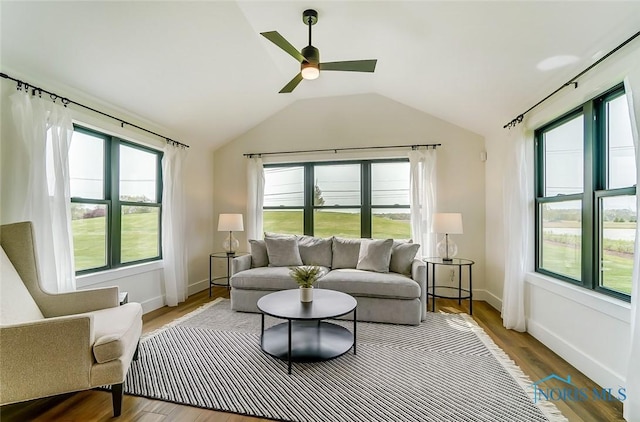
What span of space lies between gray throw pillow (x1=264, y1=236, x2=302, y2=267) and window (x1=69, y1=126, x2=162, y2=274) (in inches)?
63.4

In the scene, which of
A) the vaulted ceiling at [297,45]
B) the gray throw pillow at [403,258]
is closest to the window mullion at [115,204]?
the vaulted ceiling at [297,45]

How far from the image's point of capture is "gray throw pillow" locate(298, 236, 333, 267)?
409 centimetres

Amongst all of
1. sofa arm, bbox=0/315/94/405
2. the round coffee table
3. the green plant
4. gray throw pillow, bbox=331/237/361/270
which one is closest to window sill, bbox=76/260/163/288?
sofa arm, bbox=0/315/94/405

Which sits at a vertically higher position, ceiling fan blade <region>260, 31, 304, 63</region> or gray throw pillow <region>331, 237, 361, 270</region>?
ceiling fan blade <region>260, 31, 304, 63</region>

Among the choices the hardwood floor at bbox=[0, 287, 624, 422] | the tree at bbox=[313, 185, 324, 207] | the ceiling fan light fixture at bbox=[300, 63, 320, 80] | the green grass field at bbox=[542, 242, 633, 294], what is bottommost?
the hardwood floor at bbox=[0, 287, 624, 422]

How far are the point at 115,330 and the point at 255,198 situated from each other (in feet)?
10.5

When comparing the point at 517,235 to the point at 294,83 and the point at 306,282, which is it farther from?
the point at 294,83

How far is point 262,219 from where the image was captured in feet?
16.2

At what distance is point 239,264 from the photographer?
3.86 meters

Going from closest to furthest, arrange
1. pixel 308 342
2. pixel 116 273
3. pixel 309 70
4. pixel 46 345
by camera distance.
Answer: pixel 46 345 < pixel 309 70 < pixel 308 342 < pixel 116 273

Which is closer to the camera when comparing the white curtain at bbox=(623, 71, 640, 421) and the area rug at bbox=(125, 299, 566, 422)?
the white curtain at bbox=(623, 71, 640, 421)

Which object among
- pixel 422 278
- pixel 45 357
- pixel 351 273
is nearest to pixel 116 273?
pixel 45 357

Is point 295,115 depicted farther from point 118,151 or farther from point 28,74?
point 28,74

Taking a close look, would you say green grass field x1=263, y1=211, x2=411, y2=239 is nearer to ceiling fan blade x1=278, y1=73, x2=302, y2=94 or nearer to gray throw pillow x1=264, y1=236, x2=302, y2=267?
gray throw pillow x1=264, y1=236, x2=302, y2=267
